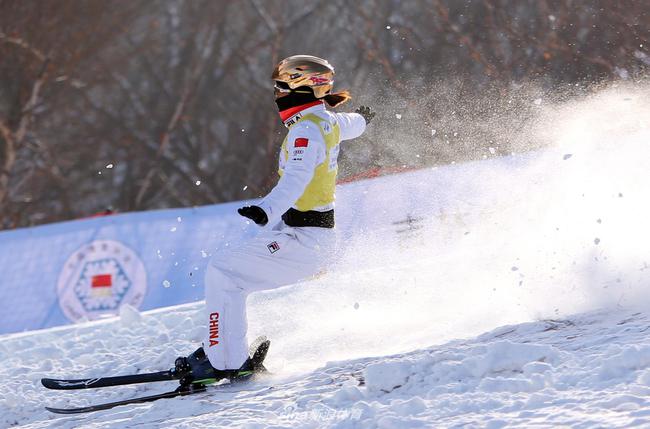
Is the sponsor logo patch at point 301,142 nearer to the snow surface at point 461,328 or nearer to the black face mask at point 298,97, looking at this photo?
the black face mask at point 298,97

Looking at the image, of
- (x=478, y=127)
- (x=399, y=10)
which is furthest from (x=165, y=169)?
(x=478, y=127)

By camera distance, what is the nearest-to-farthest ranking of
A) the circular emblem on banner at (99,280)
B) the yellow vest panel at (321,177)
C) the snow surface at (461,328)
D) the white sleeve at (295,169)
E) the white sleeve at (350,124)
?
the snow surface at (461,328) < the white sleeve at (295,169) < the yellow vest panel at (321,177) < the white sleeve at (350,124) < the circular emblem on banner at (99,280)

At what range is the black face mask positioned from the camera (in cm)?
571

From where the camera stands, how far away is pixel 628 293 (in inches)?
218

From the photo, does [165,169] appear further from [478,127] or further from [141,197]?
[478,127]

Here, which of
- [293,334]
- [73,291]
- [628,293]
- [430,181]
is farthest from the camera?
[73,291]

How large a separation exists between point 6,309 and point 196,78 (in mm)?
9588

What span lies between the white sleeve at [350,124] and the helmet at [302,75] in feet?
1.19

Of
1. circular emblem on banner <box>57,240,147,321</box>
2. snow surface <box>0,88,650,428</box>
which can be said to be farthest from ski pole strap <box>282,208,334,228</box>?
circular emblem on banner <box>57,240,147,321</box>

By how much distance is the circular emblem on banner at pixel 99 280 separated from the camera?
9.65 meters

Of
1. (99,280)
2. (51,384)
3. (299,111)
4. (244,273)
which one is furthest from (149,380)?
(99,280)

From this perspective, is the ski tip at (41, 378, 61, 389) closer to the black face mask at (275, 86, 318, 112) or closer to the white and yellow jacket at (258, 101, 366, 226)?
the white and yellow jacket at (258, 101, 366, 226)

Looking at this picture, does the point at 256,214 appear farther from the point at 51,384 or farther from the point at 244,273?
the point at 51,384

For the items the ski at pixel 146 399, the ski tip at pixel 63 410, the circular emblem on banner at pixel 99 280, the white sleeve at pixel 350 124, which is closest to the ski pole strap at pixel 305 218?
the white sleeve at pixel 350 124
